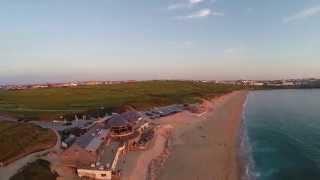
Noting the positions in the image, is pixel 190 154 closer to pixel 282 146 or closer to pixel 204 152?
pixel 204 152

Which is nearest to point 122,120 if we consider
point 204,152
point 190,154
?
point 190,154

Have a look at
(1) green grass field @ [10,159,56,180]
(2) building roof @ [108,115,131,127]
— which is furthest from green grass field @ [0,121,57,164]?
(2) building roof @ [108,115,131,127]

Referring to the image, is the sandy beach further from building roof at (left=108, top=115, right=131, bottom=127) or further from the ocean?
building roof at (left=108, top=115, right=131, bottom=127)

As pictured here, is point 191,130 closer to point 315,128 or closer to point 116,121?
point 116,121

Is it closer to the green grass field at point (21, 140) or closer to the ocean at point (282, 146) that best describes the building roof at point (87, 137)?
the green grass field at point (21, 140)

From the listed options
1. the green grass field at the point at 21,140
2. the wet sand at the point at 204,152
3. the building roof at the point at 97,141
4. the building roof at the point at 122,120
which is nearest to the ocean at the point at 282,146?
the wet sand at the point at 204,152

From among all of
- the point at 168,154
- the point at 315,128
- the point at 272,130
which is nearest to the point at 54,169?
the point at 168,154
